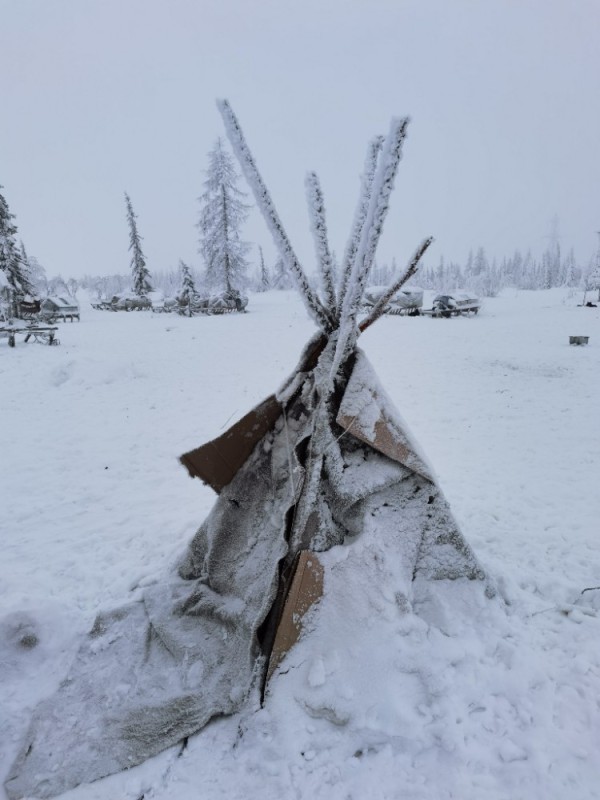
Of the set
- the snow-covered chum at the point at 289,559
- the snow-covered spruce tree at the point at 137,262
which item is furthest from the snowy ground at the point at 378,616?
the snow-covered spruce tree at the point at 137,262

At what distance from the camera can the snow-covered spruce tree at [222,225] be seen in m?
32.4

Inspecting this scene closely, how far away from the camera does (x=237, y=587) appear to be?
2914 millimetres

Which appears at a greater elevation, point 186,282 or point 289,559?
point 186,282

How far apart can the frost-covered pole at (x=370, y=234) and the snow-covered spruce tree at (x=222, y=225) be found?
3322cm

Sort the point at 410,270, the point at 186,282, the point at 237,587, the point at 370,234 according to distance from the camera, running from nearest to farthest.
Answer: the point at 370,234 < the point at 410,270 < the point at 237,587 < the point at 186,282

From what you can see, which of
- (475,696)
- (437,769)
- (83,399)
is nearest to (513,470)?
(475,696)

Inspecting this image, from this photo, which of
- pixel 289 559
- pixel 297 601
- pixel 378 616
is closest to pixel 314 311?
pixel 289 559

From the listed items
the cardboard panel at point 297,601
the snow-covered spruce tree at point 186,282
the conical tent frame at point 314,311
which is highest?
the snow-covered spruce tree at point 186,282

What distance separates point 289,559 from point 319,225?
208 centimetres

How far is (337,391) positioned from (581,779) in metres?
2.32

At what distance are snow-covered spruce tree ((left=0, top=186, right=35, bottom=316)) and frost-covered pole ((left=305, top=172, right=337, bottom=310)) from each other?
30651mm

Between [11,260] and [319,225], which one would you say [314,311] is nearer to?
[319,225]

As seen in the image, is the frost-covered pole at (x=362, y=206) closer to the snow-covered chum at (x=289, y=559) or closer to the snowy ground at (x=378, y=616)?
the snow-covered chum at (x=289, y=559)

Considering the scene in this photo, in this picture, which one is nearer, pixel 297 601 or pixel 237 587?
pixel 297 601
